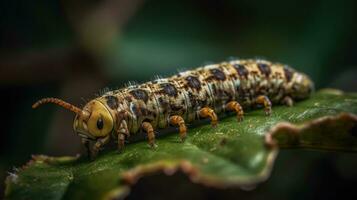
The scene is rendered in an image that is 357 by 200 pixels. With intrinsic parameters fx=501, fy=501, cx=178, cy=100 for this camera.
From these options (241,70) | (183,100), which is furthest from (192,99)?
(241,70)

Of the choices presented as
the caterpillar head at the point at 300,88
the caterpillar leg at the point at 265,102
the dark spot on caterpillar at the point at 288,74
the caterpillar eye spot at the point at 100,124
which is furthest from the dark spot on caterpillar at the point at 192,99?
the dark spot on caterpillar at the point at 288,74

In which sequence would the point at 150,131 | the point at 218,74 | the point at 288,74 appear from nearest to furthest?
1. the point at 150,131
2. the point at 218,74
3. the point at 288,74

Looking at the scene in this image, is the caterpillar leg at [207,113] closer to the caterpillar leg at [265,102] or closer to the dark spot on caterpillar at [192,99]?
the dark spot on caterpillar at [192,99]

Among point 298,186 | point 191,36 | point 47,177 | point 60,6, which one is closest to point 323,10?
point 191,36

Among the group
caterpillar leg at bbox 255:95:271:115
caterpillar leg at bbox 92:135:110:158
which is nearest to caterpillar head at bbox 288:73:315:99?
caterpillar leg at bbox 255:95:271:115

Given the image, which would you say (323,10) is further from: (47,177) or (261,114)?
(47,177)

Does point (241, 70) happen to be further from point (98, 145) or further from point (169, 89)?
point (98, 145)

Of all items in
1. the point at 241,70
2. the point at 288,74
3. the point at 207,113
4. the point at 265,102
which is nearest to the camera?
the point at 207,113
